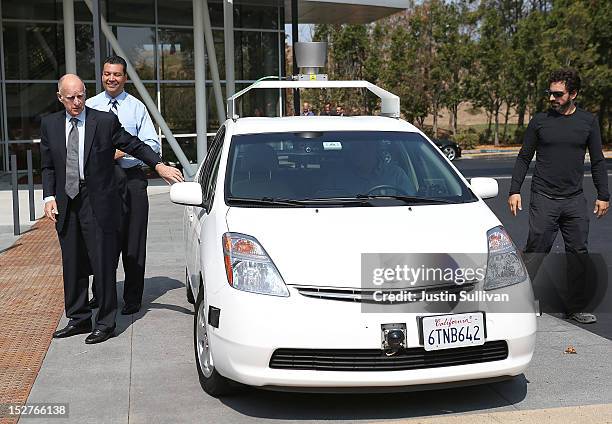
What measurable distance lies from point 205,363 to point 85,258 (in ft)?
5.56

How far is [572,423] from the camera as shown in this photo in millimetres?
4281

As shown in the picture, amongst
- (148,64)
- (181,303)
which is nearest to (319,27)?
(148,64)

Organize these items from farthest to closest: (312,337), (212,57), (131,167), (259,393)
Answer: (212,57), (131,167), (259,393), (312,337)

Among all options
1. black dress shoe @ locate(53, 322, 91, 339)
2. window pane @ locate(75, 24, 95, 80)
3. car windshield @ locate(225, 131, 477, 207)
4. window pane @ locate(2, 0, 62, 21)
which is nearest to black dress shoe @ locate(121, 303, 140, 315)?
black dress shoe @ locate(53, 322, 91, 339)

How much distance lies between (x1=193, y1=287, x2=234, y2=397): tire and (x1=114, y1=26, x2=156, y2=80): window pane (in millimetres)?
20213

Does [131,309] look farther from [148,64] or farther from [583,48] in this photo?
[583,48]

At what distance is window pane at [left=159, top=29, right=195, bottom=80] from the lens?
24.8 m

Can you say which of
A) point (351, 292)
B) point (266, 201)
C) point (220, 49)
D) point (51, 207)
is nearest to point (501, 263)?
point (351, 292)

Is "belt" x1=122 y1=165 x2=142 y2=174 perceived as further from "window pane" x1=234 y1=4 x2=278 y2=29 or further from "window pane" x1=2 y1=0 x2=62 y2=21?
"window pane" x1=234 y1=4 x2=278 y2=29

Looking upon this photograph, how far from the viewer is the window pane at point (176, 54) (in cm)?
2478

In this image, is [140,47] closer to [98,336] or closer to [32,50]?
[32,50]

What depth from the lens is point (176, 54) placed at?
25000 mm

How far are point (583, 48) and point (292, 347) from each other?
36.8 metres

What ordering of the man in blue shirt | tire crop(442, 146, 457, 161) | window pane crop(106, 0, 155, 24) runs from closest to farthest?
the man in blue shirt
window pane crop(106, 0, 155, 24)
tire crop(442, 146, 457, 161)
